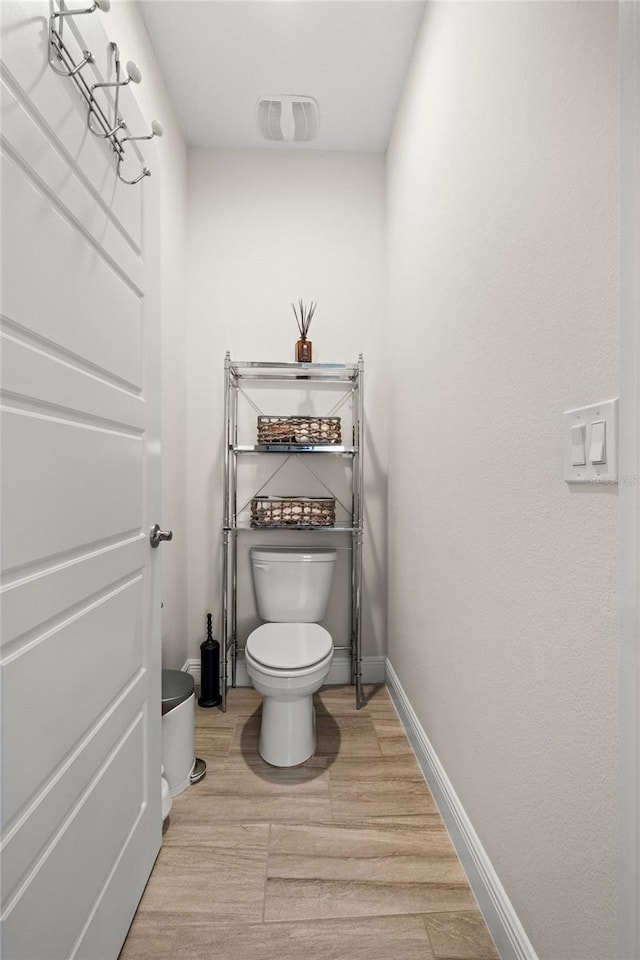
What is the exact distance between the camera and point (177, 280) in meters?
2.17

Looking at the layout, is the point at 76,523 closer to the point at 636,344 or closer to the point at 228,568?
the point at 636,344

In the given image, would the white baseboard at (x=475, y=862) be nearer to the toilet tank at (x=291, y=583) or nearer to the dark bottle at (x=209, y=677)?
the toilet tank at (x=291, y=583)

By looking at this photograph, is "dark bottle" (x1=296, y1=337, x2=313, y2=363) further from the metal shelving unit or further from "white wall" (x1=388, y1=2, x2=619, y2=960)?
"white wall" (x1=388, y1=2, x2=619, y2=960)

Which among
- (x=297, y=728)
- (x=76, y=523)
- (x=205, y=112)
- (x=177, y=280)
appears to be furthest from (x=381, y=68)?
(x=297, y=728)

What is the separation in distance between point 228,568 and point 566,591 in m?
1.70

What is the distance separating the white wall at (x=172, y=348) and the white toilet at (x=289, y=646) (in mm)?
370

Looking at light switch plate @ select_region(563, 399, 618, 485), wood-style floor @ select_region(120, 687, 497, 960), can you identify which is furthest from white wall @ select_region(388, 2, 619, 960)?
wood-style floor @ select_region(120, 687, 497, 960)

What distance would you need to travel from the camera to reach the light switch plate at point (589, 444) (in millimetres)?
691

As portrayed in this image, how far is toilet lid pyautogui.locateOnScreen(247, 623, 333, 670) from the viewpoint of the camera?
5.51 ft

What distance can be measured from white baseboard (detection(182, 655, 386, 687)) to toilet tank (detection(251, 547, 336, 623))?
0.37 m

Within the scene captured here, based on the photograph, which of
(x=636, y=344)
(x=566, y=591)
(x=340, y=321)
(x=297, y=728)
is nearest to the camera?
(x=636, y=344)

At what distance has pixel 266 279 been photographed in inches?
93.6

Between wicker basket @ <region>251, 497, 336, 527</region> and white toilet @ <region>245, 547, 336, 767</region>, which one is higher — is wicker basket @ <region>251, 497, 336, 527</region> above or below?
above

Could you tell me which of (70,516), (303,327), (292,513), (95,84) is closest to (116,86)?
(95,84)
